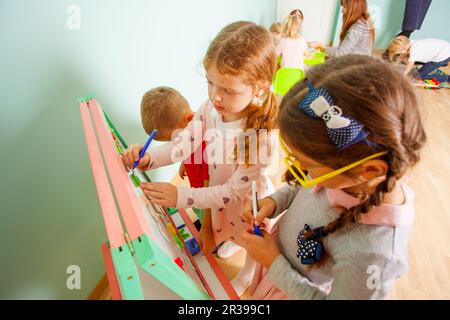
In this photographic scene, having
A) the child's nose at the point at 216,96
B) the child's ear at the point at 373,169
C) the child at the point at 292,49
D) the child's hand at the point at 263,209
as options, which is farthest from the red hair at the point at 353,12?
the child's ear at the point at 373,169

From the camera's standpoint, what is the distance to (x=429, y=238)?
1.62m

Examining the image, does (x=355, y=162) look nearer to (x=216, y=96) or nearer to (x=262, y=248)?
(x=262, y=248)

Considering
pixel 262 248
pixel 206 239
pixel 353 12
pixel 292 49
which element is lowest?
pixel 206 239

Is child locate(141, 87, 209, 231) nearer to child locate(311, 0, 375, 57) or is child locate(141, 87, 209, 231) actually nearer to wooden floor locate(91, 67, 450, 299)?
wooden floor locate(91, 67, 450, 299)

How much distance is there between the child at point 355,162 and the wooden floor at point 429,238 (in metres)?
0.64

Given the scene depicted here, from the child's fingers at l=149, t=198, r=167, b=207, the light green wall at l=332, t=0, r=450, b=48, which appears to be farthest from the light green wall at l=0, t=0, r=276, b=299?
the light green wall at l=332, t=0, r=450, b=48

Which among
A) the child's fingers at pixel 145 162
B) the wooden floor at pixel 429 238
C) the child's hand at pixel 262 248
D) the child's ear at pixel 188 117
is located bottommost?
the wooden floor at pixel 429 238

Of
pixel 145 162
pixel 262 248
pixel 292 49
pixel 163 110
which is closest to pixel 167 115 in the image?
pixel 163 110

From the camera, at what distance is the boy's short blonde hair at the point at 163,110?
107cm

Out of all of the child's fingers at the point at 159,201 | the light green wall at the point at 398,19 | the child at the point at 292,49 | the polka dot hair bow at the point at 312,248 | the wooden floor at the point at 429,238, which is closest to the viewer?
the polka dot hair bow at the point at 312,248

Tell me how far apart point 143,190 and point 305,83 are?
1.66ft

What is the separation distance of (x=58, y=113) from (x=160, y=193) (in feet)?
1.62

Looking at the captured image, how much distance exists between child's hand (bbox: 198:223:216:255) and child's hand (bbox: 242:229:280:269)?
0.29 metres

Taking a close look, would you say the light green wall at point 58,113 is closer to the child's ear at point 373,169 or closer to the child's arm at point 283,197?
the child's arm at point 283,197
